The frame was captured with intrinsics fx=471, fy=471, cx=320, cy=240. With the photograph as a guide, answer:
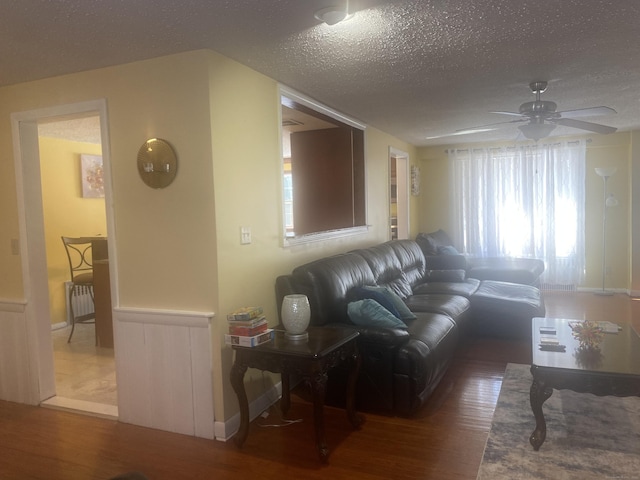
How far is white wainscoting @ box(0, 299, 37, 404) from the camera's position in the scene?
11.3 feet

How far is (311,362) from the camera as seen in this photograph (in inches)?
97.6

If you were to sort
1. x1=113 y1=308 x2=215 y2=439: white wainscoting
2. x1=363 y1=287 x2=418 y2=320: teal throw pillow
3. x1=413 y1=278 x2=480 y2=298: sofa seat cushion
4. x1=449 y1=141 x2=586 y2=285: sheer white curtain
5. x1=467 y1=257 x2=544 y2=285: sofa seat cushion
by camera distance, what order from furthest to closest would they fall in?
1. x1=449 y1=141 x2=586 y2=285: sheer white curtain
2. x1=467 y1=257 x2=544 y2=285: sofa seat cushion
3. x1=413 y1=278 x2=480 y2=298: sofa seat cushion
4. x1=363 y1=287 x2=418 y2=320: teal throw pillow
5. x1=113 y1=308 x2=215 y2=439: white wainscoting

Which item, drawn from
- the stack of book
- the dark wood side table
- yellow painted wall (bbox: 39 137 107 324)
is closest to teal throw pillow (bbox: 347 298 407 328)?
the dark wood side table

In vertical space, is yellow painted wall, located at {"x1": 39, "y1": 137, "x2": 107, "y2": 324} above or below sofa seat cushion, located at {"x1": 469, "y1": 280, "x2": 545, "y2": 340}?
above

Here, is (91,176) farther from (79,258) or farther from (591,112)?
(591,112)

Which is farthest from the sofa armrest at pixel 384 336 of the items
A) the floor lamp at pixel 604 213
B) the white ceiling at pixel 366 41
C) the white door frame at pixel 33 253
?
the floor lamp at pixel 604 213

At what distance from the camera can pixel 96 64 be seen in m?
2.91

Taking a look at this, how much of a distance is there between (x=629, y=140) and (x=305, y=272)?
5530 mm

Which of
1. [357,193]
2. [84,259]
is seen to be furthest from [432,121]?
[84,259]

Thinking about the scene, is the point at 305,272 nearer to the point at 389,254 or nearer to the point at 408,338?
the point at 408,338

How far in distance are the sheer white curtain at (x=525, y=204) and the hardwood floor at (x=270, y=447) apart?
408 centimetres

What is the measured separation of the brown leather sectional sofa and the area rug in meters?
0.54

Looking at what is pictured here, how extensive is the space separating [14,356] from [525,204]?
648 cm

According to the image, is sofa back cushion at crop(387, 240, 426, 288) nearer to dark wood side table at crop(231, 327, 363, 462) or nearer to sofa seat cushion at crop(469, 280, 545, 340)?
sofa seat cushion at crop(469, 280, 545, 340)
